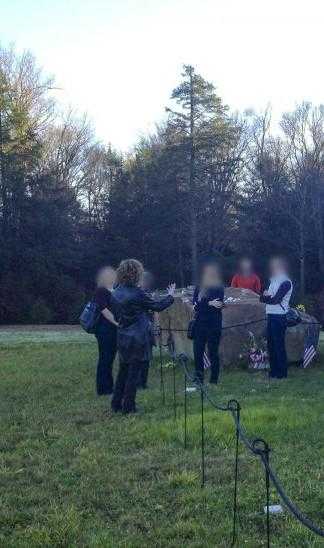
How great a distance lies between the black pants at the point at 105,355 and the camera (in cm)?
934

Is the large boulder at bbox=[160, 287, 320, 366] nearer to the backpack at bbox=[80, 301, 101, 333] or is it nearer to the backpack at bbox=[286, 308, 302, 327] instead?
the backpack at bbox=[286, 308, 302, 327]

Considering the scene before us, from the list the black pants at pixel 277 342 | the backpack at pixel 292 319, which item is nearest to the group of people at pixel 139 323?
the black pants at pixel 277 342

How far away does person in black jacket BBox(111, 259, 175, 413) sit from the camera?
799 centimetres

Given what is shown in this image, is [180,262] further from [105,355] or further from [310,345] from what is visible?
[105,355]

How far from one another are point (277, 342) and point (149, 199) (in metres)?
29.9

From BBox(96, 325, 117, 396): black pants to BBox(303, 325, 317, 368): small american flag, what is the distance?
12.6 ft

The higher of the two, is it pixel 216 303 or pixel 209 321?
pixel 216 303

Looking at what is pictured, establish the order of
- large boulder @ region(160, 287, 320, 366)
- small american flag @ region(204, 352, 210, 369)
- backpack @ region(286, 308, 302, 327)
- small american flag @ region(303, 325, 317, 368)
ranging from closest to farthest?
1. small american flag @ region(204, 352, 210, 369)
2. backpack @ region(286, 308, 302, 327)
3. small american flag @ region(303, 325, 317, 368)
4. large boulder @ region(160, 287, 320, 366)

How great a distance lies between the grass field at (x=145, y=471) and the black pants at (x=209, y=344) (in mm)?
660

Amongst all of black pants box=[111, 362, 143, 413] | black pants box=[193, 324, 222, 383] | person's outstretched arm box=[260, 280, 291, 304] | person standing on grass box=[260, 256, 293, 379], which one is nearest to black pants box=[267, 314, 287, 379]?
person standing on grass box=[260, 256, 293, 379]

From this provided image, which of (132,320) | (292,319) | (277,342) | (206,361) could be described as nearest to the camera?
(132,320)

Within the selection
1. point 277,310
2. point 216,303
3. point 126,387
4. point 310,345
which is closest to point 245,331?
point 310,345

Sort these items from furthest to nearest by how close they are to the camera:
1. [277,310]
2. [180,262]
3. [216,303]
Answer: [180,262]
[277,310]
[216,303]

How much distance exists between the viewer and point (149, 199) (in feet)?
132
